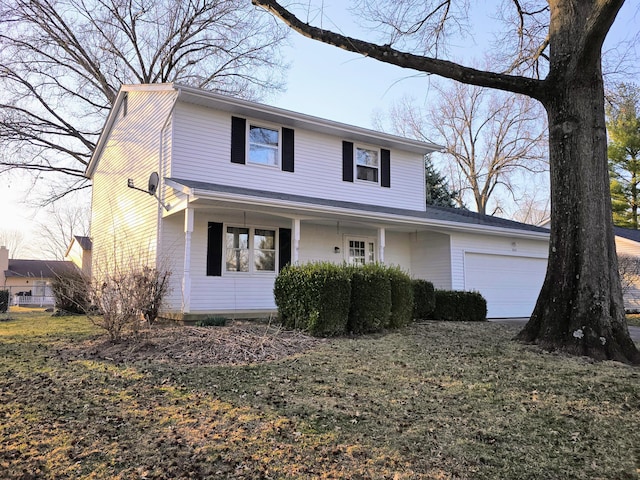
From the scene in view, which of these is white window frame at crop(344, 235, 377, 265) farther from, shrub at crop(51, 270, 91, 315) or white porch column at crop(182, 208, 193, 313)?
shrub at crop(51, 270, 91, 315)

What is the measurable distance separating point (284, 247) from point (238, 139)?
2.94 meters

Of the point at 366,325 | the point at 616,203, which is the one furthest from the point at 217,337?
the point at 616,203

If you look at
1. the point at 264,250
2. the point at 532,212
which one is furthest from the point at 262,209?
the point at 532,212

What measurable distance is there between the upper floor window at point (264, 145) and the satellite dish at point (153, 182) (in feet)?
7.50

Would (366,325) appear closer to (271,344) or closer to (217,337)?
(271,344)

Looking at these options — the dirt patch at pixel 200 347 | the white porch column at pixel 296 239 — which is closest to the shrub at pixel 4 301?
the dirt patch at pixel 200 347

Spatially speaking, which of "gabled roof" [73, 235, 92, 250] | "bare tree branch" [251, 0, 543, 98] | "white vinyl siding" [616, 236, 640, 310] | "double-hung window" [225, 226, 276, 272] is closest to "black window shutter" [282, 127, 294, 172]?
"double-hung window" [225, 226, 276, 272]

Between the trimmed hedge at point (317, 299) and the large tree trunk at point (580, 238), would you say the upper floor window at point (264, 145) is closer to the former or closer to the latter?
the trimmed hedge at point (317, 299)

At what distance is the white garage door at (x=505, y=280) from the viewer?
1368 centimetres

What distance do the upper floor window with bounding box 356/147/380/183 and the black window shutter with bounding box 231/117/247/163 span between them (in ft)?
11.7

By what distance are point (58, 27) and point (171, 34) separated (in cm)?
473

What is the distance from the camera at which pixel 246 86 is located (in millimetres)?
24062

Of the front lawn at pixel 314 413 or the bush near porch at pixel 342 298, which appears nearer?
the front lawn at pixel 314 413

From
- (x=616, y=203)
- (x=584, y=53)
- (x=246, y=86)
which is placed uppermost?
(x=246, y=86)
